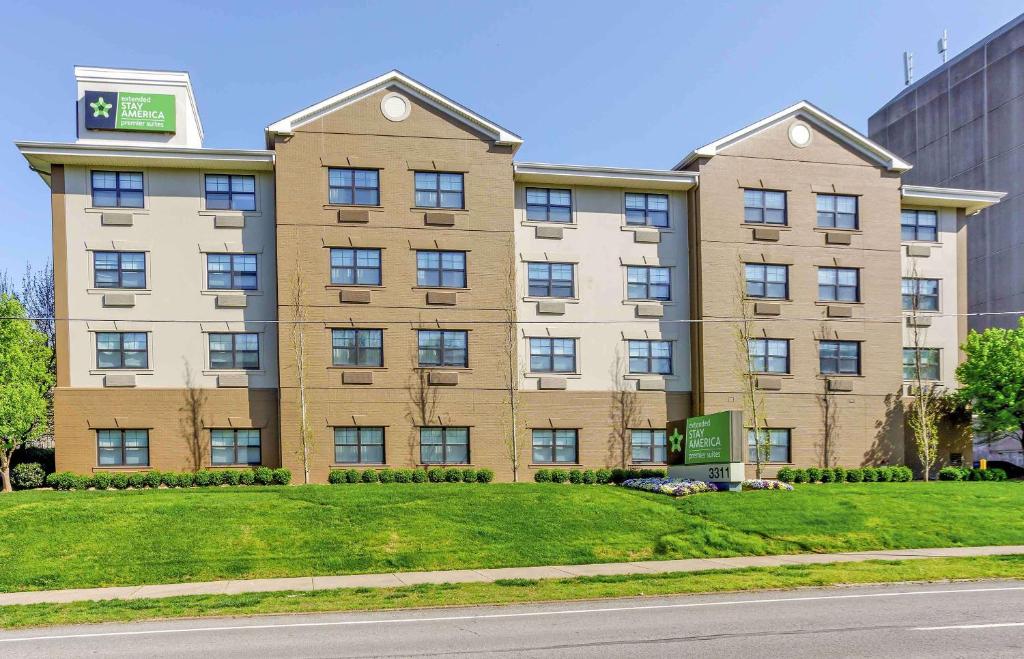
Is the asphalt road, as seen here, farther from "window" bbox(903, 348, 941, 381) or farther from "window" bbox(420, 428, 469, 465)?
"window" bbox(903, 348, 941, 381)

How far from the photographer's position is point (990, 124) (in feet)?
185

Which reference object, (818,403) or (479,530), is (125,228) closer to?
(479,530)

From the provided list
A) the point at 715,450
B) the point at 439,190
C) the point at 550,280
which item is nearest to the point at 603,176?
the point at 550,280

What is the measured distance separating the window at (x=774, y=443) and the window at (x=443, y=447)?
38.9 ft

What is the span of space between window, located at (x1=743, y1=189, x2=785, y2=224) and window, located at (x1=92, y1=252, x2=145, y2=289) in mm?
24331

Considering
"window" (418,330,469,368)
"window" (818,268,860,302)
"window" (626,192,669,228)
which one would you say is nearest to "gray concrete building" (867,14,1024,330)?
"window" (818,268,860,302)

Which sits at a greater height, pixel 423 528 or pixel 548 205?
pixel 548 205

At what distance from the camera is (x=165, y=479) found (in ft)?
99.2

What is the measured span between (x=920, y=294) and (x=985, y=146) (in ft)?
84.0

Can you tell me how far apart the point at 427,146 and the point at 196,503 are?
16571mm

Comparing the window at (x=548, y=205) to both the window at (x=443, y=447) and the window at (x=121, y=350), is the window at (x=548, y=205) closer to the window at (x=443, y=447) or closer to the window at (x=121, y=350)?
the window at (x=443, y=447)

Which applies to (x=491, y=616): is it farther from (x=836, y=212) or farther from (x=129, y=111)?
(x=836, y=212)

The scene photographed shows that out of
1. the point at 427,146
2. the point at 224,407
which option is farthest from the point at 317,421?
the point at 427,146

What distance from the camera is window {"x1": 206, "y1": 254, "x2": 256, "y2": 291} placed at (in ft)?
106
